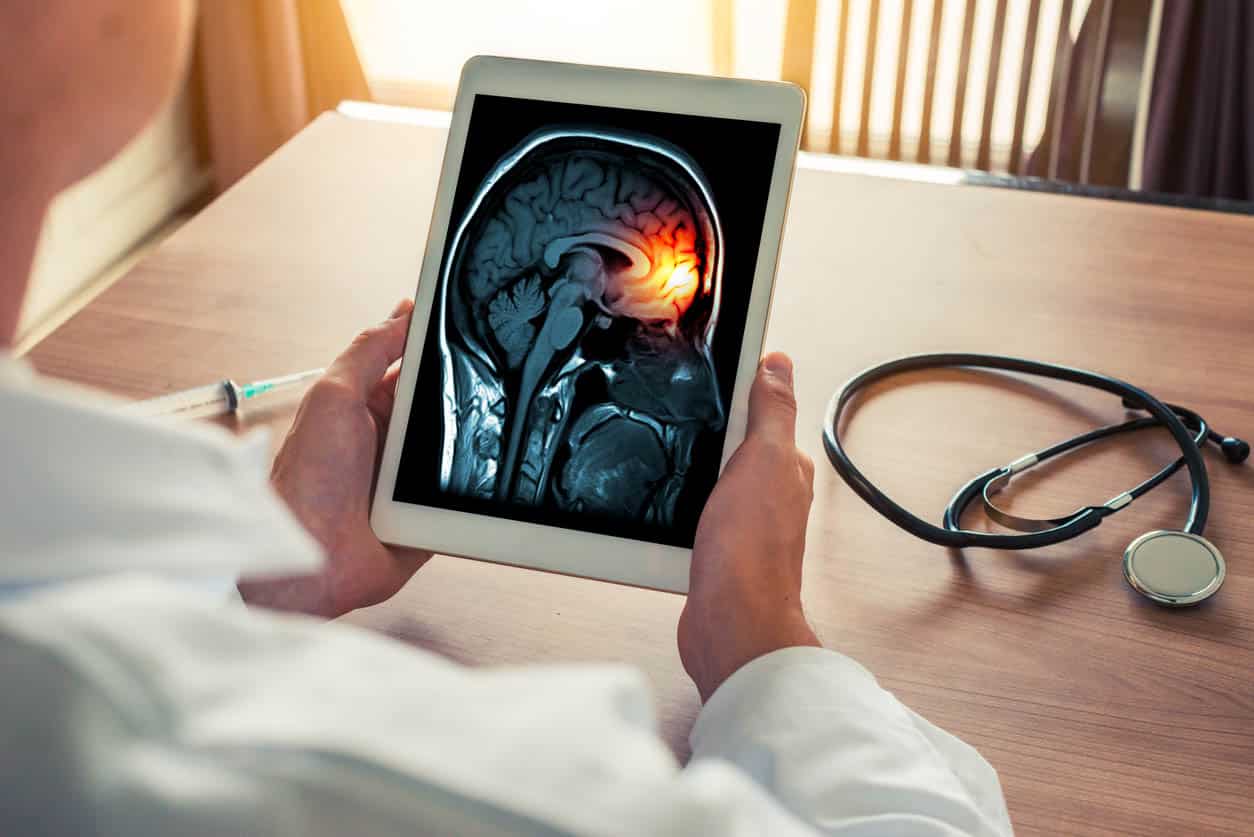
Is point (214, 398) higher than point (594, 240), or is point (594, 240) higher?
point (594, 240)

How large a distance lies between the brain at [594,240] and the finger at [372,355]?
77 millimetres

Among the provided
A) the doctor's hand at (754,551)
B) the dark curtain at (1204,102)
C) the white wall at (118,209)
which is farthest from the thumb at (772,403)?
the white wall at (118,209)

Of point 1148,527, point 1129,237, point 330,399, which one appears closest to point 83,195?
point 330,399

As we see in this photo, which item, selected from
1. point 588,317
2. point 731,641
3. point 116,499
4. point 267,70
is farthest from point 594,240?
point 267,70

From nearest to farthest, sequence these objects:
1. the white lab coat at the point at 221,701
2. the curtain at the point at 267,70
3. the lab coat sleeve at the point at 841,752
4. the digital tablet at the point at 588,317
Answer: the white lab coat at the point at 221,701 → the lab coat sleeve at the point at 841,752 → the digital tablet at the point at 588,317 → the curtain at the point at 267,70

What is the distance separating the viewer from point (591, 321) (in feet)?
2.57

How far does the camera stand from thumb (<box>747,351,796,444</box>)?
2.43 feet

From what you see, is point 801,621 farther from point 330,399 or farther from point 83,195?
point 83,195

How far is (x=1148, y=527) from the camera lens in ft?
2.65

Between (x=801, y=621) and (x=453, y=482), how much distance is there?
242 mm

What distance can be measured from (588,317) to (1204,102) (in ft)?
5.50

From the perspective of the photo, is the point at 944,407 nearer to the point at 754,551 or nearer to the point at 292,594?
the point at 754,551

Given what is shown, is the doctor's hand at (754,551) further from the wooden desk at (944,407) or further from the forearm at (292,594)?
the forearm at (292,594)

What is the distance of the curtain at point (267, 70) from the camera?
248cm
